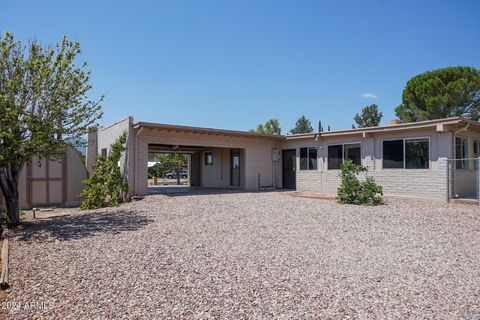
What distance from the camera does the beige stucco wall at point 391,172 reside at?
11477 millimetres

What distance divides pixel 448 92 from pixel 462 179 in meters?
13.6

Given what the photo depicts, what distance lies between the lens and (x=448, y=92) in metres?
22.7

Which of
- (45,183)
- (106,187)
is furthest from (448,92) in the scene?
(45,183)

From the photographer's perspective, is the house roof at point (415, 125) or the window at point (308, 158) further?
the window at point (308, 158)

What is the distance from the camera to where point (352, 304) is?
329 cm

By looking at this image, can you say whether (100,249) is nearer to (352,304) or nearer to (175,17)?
(352,304)

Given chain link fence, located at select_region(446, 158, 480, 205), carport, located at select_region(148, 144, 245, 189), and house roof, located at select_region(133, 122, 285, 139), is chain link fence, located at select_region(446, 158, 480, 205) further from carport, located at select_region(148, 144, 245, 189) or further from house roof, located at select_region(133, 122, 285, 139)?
carport, located at select_region(148, 144, 245, 189)

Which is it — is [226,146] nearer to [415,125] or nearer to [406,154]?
[406,154]

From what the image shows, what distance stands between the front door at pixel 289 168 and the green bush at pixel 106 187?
8604mm

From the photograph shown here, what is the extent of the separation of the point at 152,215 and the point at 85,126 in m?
2.94

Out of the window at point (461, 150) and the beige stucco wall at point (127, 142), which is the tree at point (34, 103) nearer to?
the beige stucco wall at point (127, 142)

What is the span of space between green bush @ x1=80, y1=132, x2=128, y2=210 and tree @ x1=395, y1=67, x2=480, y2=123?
2152 centimetres

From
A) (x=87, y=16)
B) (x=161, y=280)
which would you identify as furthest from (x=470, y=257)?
(x=87, y=16)

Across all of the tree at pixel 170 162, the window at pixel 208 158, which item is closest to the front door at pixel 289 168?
the window at pixel 208 158
